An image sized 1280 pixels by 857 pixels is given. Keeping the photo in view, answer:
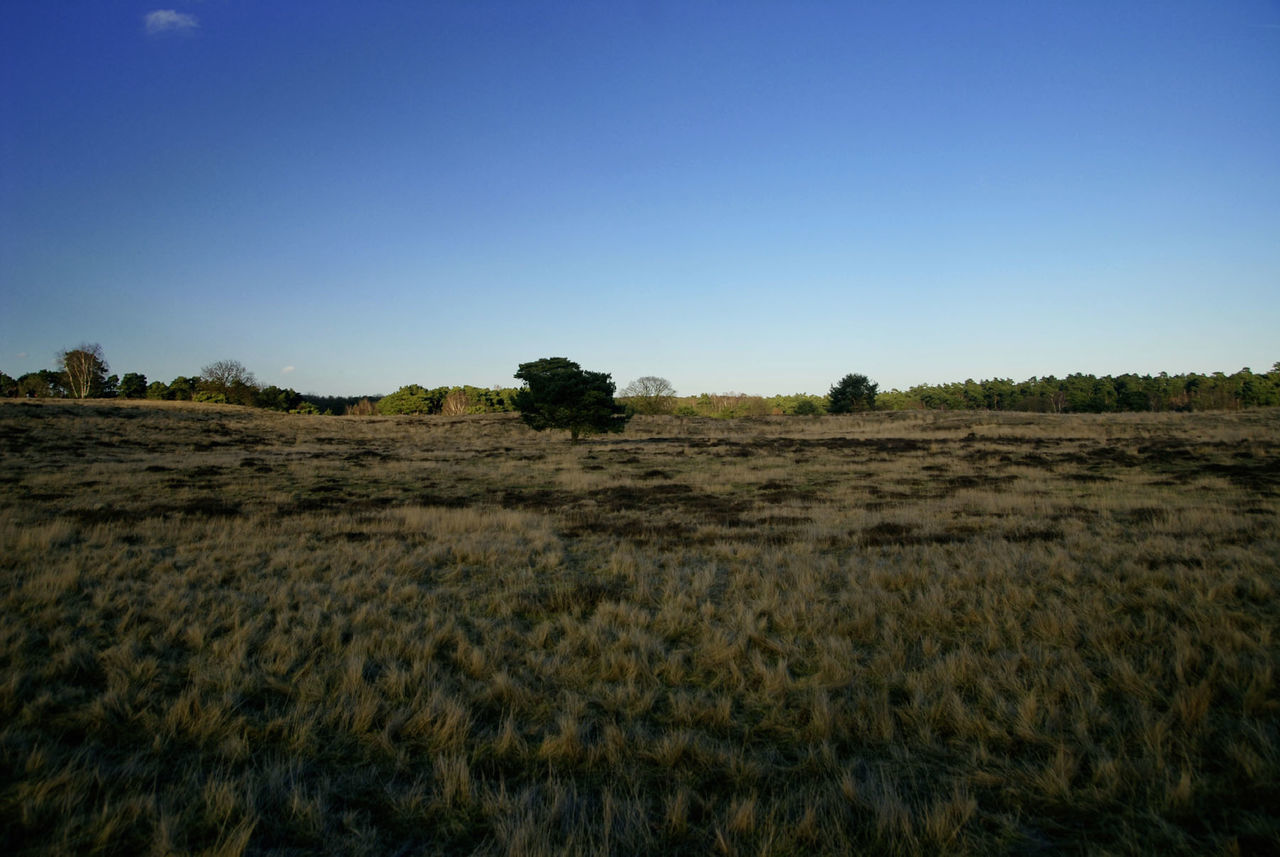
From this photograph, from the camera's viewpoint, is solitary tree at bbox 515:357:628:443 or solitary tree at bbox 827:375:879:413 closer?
solitary tree at bbox 515:357:628:443

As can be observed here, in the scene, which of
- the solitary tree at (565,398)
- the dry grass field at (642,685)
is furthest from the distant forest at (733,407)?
the dry grass field at (642,685)

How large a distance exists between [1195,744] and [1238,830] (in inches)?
36.0

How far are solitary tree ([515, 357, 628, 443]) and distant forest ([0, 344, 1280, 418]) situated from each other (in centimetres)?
2512

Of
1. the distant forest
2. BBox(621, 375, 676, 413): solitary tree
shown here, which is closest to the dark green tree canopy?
the distant forest

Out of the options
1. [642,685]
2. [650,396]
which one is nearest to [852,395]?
[650,396]

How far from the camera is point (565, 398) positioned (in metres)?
40.9

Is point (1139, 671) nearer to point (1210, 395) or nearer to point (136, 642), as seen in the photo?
point (136, 642)

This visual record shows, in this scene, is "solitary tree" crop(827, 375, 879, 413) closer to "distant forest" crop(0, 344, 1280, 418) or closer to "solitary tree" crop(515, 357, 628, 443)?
"distant forest" crop(0, 344, 1280, 418)

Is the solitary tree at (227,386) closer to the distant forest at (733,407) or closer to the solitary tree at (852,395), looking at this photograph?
the distant forest at (733,407)

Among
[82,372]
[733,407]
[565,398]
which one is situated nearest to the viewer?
[565,398]

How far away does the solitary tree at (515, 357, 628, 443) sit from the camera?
40.3 m

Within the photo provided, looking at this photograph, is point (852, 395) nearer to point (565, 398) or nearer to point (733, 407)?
point (733, 407)

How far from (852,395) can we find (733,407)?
38.2 m

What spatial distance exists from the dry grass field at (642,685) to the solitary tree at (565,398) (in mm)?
27056
